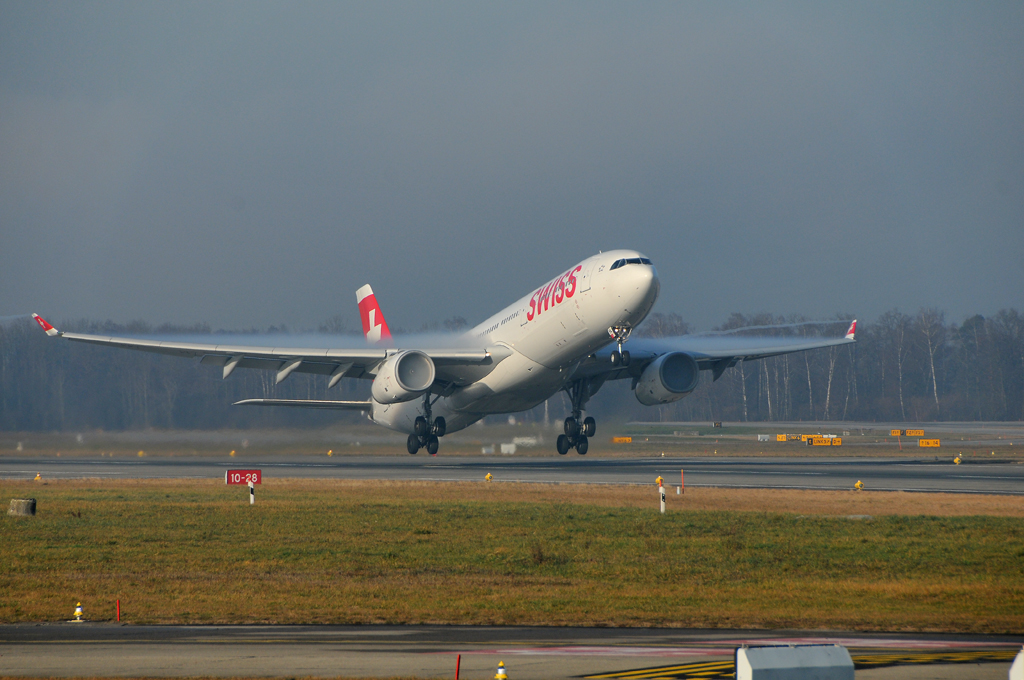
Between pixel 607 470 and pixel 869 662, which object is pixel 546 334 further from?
pixel 869 662

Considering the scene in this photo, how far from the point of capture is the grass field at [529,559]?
14.5m

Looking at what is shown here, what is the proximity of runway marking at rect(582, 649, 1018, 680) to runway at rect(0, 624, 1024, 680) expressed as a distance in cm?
1

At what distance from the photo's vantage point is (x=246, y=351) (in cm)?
4297

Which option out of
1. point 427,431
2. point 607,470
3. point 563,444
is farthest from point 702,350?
point 427,431

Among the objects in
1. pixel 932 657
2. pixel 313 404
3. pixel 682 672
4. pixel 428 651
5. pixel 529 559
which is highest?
pixel 313 404

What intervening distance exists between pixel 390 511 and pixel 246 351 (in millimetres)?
18153

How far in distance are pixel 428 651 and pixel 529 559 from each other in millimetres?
8448

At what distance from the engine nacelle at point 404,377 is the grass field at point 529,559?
9293 millimetres

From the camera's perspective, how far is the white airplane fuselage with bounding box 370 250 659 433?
3503 cm

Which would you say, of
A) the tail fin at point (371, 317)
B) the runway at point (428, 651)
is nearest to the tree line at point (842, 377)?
the tail fin at point (371, 317)

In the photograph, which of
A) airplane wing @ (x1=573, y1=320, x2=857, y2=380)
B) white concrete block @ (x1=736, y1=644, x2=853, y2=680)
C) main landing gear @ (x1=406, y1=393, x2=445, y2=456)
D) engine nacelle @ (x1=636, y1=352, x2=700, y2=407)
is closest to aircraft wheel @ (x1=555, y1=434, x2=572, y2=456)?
airplane wing @ (x1=573, y1=320, x2=857, y2=380)

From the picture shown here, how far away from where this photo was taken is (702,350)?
4941 cm

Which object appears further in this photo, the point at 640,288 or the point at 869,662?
the point at 640,288

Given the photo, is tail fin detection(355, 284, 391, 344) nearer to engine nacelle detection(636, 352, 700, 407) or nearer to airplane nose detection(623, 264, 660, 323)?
engine nacelle detection(636, 352, 700, 407)
